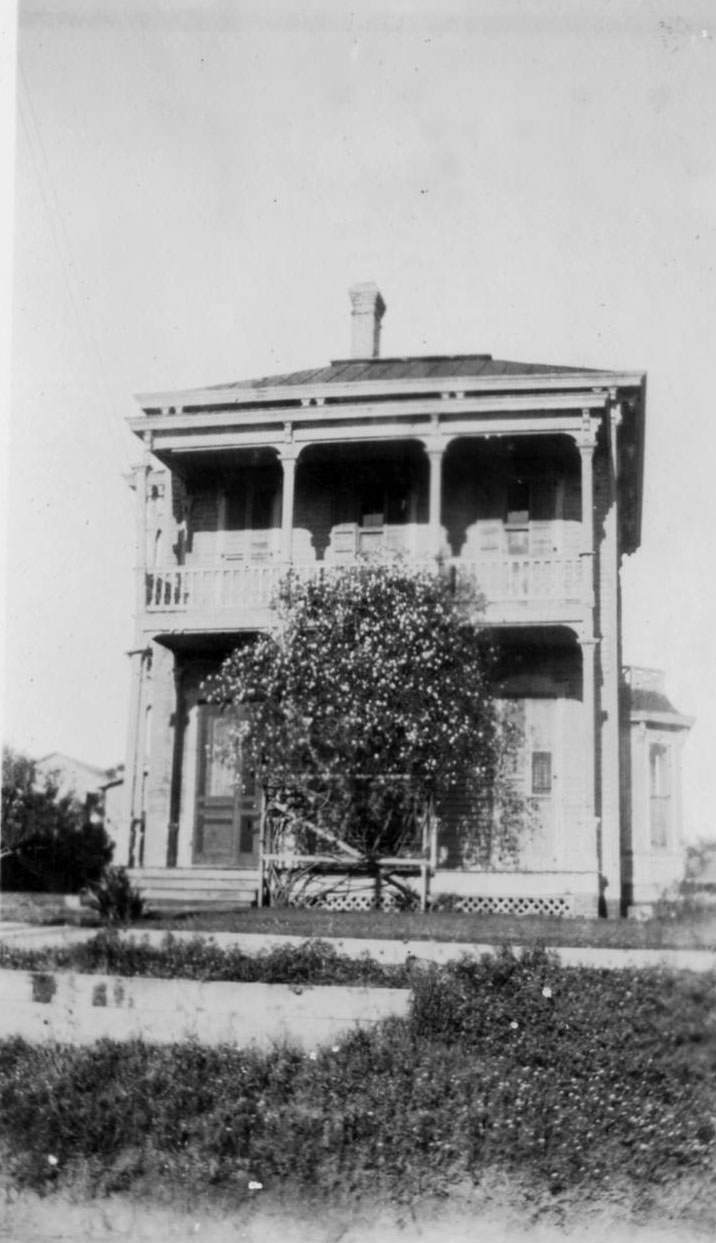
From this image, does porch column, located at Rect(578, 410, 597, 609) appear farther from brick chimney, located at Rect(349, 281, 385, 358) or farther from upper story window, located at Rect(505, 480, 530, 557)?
brick chimney, located at Rect(349, 281, 385, 358)

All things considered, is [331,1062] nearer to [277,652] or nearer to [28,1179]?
[28,1179]

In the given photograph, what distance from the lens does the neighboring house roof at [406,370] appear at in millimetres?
16875

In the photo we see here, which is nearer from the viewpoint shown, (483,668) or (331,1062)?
(331,1062)

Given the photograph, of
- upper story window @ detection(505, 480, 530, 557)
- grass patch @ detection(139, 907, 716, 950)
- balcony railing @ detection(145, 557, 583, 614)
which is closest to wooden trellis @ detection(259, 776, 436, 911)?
grass patch @ detection(139, 907, 716, 950)

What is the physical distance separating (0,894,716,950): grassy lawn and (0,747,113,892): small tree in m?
2.41

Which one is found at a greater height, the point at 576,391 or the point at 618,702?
the point at 576,391

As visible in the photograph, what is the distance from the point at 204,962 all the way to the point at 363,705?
521 cm

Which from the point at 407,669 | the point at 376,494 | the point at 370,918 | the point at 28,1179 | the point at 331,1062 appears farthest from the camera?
the point at 376,494

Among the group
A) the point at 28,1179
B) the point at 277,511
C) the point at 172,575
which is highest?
the point at 277,511

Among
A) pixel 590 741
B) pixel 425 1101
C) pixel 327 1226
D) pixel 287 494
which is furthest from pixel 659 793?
pixel 327 1226

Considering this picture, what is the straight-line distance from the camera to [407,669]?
14977 mm

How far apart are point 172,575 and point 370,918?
6.46 m

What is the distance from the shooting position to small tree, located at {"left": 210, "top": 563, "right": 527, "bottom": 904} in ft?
48.8

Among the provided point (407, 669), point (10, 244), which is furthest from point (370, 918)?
point (10, 244)
